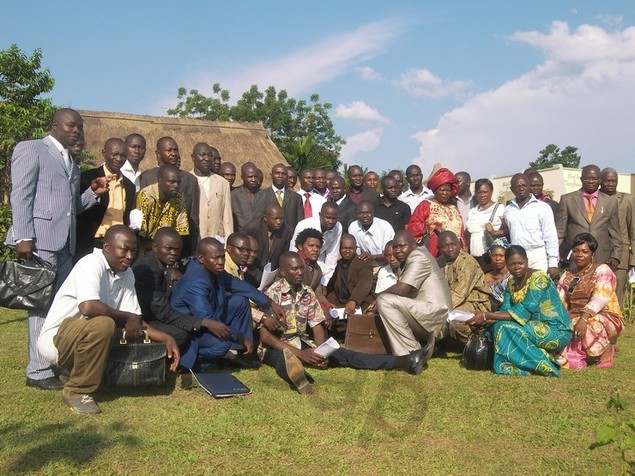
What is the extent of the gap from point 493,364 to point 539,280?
978 mm

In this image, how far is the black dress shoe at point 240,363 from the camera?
20.4 feet

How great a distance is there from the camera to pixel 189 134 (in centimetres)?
1964

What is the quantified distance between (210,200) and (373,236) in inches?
85.5

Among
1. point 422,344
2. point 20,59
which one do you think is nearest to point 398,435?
point 422,344

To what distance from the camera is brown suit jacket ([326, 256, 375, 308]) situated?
7.44 m

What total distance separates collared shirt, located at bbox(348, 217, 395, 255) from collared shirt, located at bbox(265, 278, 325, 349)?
1660mm

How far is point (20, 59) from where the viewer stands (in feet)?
47.2

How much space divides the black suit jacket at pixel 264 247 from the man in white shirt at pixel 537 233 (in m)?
2.95

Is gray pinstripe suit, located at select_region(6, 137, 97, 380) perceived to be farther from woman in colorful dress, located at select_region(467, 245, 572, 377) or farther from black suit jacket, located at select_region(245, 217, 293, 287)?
woman in colorful dress, located at select_region(467, 245, 572, 377)

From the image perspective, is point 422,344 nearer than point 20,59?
Yes

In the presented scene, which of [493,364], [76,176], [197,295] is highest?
[76,176]

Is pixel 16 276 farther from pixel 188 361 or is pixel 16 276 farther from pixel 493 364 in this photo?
pixel 493 364

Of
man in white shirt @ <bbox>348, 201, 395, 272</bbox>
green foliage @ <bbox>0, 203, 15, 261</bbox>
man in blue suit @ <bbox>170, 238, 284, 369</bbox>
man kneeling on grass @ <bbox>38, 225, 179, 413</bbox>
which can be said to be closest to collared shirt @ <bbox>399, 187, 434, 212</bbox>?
man in white shirt @ <bbox>348, 201, 395, 272</bbox>

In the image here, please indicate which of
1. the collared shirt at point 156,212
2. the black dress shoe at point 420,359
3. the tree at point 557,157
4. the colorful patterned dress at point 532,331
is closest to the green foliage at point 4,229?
the collared shirt at point 156,212
